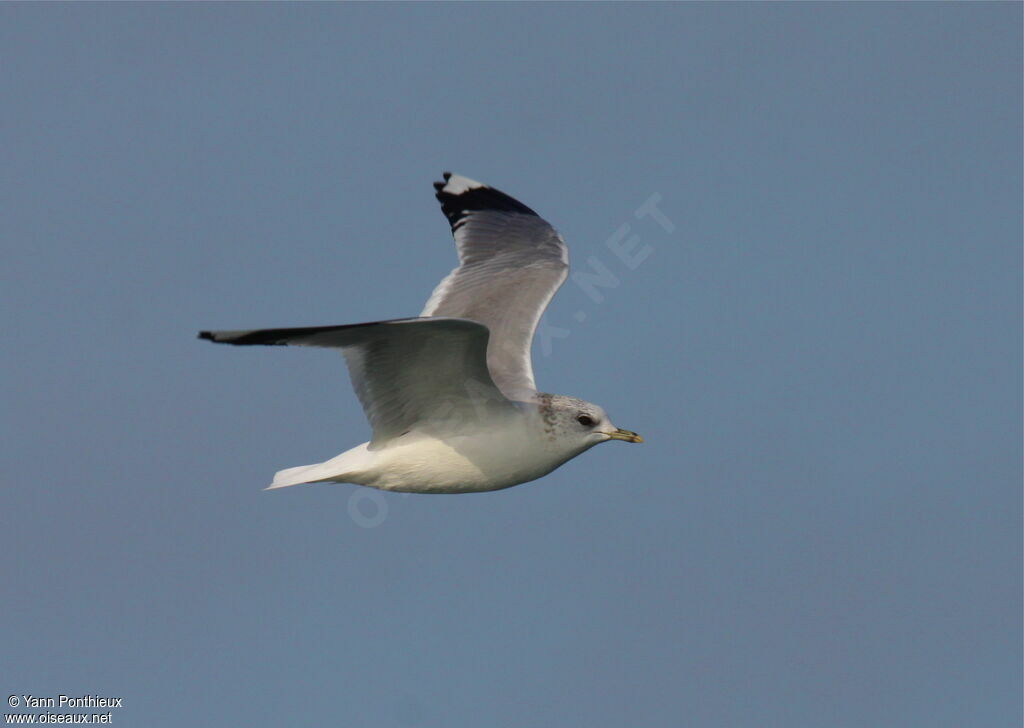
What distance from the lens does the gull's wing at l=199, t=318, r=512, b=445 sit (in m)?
9.05

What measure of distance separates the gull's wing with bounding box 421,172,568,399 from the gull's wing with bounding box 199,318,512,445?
0.72 metres

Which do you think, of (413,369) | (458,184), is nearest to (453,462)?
(413,369)

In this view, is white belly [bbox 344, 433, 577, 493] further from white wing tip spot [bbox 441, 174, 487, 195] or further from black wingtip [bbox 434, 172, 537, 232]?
white wing tip spot [bbox 441, 174, 487, 195]

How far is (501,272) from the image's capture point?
13086mm

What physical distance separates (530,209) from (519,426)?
4066 mm

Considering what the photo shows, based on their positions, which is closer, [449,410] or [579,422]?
[449,410]

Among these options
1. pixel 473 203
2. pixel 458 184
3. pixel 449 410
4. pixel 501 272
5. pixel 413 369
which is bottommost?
pixel 449 410

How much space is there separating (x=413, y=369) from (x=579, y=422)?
54.4 inches

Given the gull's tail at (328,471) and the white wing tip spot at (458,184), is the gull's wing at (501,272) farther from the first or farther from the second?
the gull's tail at (328,471)

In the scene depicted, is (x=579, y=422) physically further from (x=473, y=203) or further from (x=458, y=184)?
(x=458, y=184)

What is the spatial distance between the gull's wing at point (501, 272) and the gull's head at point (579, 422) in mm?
440

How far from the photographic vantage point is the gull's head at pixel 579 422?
1063cm

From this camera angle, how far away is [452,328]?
365 inches

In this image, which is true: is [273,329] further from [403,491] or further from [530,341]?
[530,341]
